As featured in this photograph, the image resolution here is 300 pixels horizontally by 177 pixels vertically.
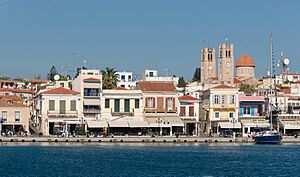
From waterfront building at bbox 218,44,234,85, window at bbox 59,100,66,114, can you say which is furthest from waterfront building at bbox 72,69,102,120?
waterfront building at bbox 218,44,234,85

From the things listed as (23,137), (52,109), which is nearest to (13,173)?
(23,137)

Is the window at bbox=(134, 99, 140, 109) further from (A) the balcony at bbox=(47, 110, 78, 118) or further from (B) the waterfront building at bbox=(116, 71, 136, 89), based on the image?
(B) the waterfront building at bbox=(116, 71, 136, 89)

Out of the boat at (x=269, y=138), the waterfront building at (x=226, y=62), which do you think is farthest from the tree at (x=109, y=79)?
the waterfront building at (x=226, y=62)

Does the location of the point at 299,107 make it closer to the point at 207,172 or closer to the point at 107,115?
the point at 107,115

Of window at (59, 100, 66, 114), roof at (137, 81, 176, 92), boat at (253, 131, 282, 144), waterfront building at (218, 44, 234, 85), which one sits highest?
waterfront building at (218, 44, 234, 85)

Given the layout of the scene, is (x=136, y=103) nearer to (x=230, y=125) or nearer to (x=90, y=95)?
(x=90, y=95)

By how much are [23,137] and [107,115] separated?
12500mm

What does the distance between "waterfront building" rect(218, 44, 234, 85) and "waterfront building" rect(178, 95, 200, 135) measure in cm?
6076

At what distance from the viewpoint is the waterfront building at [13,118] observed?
10862 centimetres

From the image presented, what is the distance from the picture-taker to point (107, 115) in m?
109

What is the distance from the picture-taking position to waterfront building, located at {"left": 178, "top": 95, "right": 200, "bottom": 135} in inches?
4469

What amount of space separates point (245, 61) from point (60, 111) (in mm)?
93854

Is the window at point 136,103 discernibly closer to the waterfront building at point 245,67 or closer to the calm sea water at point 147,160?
the calm sea water at point 147,160

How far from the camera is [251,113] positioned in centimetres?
11800
